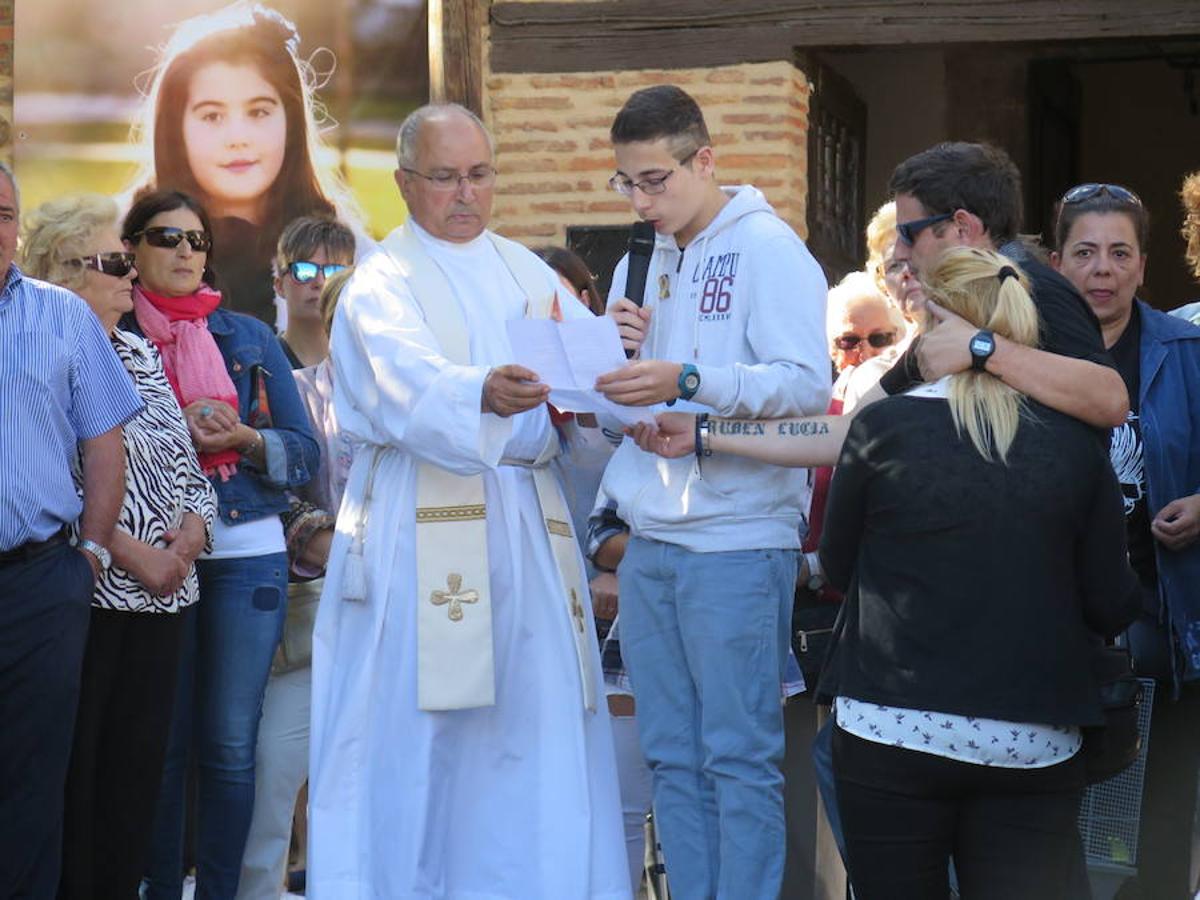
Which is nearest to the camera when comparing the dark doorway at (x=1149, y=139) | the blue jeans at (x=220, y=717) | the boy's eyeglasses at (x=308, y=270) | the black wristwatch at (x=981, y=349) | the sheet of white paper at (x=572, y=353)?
the black wristwatch at (x=981, y=349)

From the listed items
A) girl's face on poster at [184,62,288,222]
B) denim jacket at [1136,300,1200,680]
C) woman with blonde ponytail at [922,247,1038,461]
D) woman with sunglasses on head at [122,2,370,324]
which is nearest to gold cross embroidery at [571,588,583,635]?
denim jacket at [1136,300,1200,680]

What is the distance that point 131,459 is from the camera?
5.48 metres

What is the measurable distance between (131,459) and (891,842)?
2.60 meters

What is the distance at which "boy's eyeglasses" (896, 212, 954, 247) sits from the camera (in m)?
4.48

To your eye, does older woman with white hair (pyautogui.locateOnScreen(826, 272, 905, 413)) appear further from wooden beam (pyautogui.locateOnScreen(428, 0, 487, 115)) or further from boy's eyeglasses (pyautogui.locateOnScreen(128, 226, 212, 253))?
wooden beam (pyautogui.locateOnScreen(428, 0, 487, 115))

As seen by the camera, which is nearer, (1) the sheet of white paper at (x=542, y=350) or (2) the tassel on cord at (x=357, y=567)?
(1) the sheet of white paper at (x=542, y=350)

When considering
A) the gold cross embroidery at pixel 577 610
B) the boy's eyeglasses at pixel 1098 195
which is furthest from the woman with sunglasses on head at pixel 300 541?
the boy's eyeglasses at pixel 1098 195

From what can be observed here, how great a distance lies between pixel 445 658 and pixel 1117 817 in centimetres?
183

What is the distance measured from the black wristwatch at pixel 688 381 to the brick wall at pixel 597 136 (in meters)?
4.38

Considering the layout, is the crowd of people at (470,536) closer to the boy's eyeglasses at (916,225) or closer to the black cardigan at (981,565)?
the boy's eyeglasses at (916,225)

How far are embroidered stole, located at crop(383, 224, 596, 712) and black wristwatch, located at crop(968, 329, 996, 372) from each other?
1.79 m

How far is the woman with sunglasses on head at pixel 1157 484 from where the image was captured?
5152mm

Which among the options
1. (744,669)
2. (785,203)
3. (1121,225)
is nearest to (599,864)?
(744,669)

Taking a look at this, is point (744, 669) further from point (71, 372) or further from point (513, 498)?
point (71, 372)
